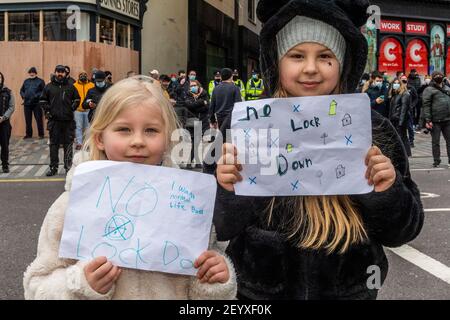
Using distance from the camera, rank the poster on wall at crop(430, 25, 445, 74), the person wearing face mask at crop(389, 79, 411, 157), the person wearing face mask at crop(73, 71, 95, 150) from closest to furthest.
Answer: the person wearing face mask at crop(73, 71, 95, 150) < the person wearing face mask at crop(389, 79, 411, 157) < the poster on wall at crop(430, 25, 445, 74)

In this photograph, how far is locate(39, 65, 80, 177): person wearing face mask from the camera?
1033 cm

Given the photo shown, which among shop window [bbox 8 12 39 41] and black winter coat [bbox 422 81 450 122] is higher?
shop window [bbox 8 12 39 41]

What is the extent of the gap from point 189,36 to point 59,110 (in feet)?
34.9

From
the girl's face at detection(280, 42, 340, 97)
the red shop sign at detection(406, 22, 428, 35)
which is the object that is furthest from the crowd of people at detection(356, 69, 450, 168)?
the red shop sign at detection(406, 22, 428, 35)

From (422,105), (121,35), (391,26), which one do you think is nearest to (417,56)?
(391,26)

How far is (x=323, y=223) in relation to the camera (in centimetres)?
181

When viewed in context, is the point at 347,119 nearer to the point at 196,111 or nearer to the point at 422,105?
the point at 196,111

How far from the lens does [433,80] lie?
1133 centimetres

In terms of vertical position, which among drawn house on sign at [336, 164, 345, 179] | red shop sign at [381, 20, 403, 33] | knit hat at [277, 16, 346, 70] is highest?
red shop sign at [381, 20, 403, 33]

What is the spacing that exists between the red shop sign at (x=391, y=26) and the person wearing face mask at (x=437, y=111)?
56.4ft

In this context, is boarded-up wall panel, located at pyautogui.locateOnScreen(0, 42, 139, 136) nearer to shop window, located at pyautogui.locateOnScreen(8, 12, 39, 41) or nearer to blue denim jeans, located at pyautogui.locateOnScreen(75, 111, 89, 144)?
shop window, located at pyautogui.locateOnScreen(8, 12, 39, 41)

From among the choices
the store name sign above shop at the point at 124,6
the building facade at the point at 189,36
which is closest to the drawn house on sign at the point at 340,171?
the store name sign above shop at the point at 124,6

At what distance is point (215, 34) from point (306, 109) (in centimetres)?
2207
